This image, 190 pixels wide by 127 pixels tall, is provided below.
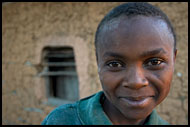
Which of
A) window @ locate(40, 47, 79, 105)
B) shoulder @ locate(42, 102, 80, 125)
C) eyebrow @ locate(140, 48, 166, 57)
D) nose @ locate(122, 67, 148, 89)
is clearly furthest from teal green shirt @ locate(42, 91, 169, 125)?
window @ locate(40, 47, 79, 105)

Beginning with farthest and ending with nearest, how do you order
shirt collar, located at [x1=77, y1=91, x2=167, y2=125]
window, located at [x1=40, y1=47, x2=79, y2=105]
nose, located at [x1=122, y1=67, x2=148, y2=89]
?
window, located at [x1=40, y1=47, x2=79, y2=105] < shirt collar, located at [x1=77, y1=91, x2=167, y2=125] < nose, located at [x1=122, y1=67, x2=148, y2=89]

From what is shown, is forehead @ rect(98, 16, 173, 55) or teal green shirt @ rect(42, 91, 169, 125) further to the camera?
teal green shirt @ rect(42, 91, 169, 125)

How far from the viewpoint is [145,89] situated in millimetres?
801

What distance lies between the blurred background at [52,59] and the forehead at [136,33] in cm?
174

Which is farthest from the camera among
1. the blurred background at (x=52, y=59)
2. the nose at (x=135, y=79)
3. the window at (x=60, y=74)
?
the window at (x=60, y=74)

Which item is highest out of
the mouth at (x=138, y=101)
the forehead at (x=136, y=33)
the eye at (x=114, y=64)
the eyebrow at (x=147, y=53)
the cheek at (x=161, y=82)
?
the forehead at (x=136, y=33)

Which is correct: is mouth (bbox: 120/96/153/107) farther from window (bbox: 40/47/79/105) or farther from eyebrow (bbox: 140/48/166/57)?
window (bbox: 40/47/79/105)

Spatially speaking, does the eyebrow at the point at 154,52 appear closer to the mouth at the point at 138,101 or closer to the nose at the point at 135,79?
the nose at the point at 135,79

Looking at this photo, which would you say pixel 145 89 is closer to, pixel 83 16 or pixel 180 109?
pixel 180 109

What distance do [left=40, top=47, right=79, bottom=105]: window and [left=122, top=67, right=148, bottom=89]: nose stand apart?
2.67 meters

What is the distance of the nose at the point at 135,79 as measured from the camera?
29.8 inches

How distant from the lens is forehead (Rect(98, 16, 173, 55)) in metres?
0.77

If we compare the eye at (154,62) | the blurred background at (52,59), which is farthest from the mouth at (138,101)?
the blurred background at (52,59)

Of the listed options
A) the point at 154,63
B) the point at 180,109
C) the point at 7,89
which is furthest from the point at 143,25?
the point at 7,89
